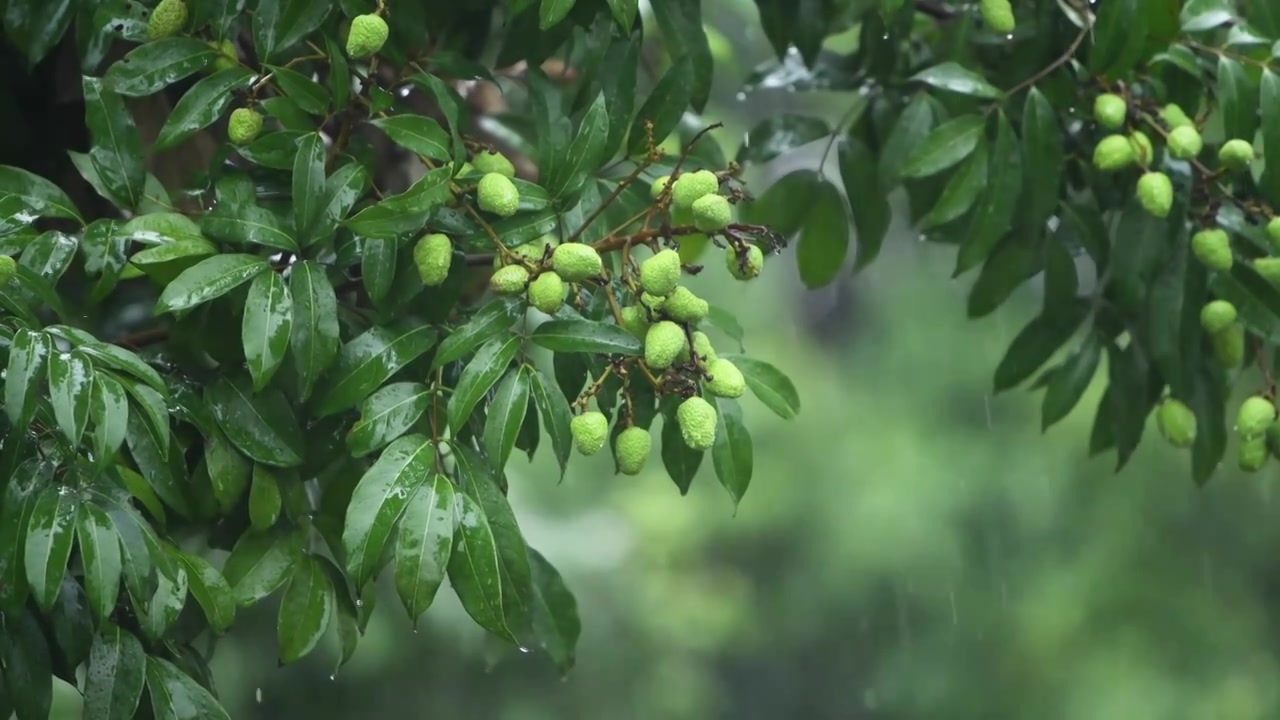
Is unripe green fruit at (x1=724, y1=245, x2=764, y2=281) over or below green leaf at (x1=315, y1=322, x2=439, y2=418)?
over

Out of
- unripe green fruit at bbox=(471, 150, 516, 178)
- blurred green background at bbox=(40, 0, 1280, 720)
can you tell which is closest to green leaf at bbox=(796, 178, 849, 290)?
unripe green fruit at bbox=(471, 150, 516, 178)

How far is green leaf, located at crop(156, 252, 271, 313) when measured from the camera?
602mm

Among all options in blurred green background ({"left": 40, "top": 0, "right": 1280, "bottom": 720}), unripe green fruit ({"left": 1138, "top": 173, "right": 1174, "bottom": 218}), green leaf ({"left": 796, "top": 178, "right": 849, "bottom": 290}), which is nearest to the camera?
unripe green fruit ({"left": 1138, "top": 173, "right": 1174, "bottom": 218})

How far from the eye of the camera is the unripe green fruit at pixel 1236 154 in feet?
2.59

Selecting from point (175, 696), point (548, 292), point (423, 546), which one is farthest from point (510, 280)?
point (175, 696)

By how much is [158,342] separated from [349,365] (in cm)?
12

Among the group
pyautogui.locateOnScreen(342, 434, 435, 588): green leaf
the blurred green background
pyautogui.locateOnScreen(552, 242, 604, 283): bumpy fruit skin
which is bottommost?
the blurred green background

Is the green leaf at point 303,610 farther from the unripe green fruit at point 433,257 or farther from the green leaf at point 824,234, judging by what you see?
the green leaf at point 824,234

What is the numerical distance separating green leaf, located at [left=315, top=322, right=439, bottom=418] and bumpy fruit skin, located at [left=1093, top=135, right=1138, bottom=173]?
1.32ft

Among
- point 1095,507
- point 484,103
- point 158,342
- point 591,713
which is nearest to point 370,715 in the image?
point 591,713

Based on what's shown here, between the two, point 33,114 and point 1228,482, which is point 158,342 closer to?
point 33,114

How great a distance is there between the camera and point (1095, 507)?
7.23 feet

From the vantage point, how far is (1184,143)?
788mm

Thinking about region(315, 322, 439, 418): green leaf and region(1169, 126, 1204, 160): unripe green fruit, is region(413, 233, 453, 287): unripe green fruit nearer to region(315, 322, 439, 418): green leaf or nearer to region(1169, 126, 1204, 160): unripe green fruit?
region(315, 322, 439, 418): green leaf
